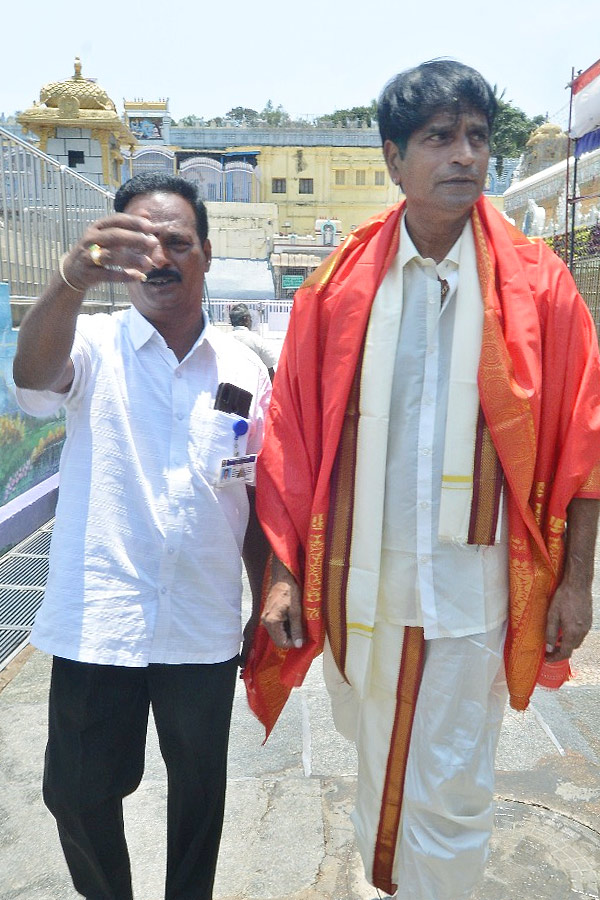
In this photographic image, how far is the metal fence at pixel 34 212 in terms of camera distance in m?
5.12

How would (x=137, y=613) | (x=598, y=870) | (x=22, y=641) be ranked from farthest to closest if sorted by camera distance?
1. (x=22, y=641)
2. (x=598, y=870)
3. (x=137, y=613)

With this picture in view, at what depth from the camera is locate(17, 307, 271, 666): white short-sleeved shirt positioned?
1.79 m

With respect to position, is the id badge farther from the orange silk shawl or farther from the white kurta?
Result: the white kurta

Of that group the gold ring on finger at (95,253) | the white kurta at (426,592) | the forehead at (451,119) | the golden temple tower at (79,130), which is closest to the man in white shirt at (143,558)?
the gold ring on finger at (95,253)

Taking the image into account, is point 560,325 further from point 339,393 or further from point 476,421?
point 339,393

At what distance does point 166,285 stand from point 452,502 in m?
0.82

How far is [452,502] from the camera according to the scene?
5.99ft

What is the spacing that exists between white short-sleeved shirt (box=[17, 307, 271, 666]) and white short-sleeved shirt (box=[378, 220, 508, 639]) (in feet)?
1.38

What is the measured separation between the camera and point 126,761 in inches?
75.3

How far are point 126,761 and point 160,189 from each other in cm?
135

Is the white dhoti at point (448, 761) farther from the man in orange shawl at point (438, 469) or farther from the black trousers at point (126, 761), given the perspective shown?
the black trousers at point (126, 761)

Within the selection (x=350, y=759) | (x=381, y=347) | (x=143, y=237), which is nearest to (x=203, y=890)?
(x=350, y=759)

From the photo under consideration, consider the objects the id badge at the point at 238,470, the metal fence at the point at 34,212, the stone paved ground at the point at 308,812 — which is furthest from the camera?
the metal fence at the point at 34,212

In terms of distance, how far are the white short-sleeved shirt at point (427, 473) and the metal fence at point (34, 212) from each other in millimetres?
3881
